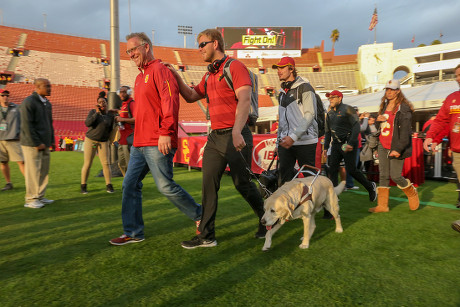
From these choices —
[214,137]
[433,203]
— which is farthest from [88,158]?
[433,203]

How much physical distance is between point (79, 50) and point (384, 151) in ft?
181

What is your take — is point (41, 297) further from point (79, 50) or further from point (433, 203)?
point (79, 50)

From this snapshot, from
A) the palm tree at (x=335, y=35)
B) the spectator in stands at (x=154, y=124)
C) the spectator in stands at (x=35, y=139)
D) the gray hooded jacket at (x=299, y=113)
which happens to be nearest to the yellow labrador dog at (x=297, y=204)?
the gray hooded jacket at (x=299, y=113)

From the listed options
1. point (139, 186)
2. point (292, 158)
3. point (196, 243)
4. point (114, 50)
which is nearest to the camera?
point (196, 243)

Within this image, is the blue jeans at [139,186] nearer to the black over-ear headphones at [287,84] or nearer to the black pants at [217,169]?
the black pants at [217,169]

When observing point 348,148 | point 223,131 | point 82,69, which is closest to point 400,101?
point 348,148

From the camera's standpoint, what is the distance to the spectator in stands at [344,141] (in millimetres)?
5265

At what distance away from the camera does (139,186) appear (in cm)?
322

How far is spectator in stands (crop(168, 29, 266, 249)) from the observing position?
276cm

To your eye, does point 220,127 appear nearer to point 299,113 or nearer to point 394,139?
point 299,113

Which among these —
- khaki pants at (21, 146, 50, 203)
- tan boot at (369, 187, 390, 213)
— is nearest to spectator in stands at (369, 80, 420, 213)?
tan boot at (369, 187, 390, 213)

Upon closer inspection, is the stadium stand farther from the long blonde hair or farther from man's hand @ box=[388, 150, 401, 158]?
man's hand @ box=[388, 150, 401, 158]

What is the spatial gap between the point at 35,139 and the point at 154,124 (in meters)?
3.06

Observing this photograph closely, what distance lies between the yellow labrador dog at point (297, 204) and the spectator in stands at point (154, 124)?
87 cm
